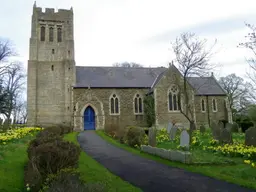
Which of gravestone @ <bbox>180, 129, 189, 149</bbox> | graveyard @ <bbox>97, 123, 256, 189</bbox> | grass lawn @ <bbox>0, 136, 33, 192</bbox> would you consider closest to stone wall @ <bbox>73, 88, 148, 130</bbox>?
graveyard @ <bbox>97, 123, 256, 189</bbox>

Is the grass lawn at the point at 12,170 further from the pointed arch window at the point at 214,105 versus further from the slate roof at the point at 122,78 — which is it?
the pointed arch window at the point at 214,105

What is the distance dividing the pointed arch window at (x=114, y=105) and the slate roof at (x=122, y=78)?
57.8 inches

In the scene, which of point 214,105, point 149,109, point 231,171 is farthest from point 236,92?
point 231,171

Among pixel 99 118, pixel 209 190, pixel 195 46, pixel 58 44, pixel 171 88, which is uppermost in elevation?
pixel 58 44

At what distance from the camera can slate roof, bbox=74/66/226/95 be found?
104ft

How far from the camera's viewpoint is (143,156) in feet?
40.5

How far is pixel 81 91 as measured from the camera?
99.9 feet

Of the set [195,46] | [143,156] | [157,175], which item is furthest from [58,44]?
[157,175]

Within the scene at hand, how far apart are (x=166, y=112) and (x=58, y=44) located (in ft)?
52.8

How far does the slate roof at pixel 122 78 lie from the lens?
31547 millimetres

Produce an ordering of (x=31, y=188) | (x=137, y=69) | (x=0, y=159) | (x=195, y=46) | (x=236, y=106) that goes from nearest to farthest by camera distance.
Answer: (x=31, y=188) < (x=0, y=159) < (x=195, y=46) < (x=137, y=69) < (x=236, y=106)

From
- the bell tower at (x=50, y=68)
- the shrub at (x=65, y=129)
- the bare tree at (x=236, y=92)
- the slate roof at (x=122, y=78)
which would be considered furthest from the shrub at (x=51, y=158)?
the bare tree at (x=236, y=92)

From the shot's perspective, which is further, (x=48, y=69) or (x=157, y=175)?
(x=48, y=69)

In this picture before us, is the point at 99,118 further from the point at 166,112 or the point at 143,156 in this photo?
the point at 143,156
